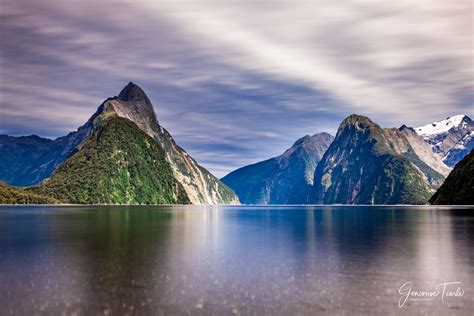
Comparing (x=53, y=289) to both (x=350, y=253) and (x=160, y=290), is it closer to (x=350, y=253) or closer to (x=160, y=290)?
(x=160, y=290)

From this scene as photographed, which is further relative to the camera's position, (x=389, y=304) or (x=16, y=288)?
(x=16, y=288)

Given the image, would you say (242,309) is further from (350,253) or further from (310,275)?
(350,253)

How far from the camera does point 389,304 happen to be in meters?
33.3

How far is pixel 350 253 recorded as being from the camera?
62.2m

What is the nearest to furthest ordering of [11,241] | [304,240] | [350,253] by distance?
[350,253] < [11,241] < [304,240]

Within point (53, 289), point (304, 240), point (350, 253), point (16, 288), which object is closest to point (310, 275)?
point (350, 253)

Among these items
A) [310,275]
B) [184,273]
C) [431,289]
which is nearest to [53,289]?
[184,273]

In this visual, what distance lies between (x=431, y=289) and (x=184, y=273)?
23.3 m

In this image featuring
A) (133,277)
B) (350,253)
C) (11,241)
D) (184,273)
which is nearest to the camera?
(133,277)

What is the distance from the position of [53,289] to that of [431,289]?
32.2 m

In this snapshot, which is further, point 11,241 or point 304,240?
point 304,240

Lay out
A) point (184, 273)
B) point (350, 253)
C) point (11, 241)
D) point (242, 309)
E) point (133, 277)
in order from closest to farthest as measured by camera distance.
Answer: point (242, 309)
point (133, 277)
point (184, 273)
point (350, 253)
point (11, 241)

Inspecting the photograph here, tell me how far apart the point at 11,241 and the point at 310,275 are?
54904 mm

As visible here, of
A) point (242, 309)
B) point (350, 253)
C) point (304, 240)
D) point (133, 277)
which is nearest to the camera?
point (242, 309)
